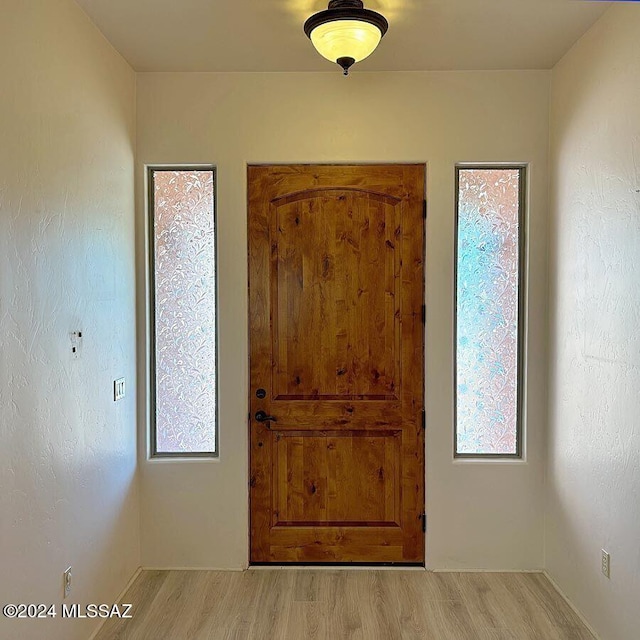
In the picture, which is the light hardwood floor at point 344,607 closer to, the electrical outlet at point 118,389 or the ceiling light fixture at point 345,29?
the electrical outlet at point 118,389

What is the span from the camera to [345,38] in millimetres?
2234

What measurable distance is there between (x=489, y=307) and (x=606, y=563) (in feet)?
4.49

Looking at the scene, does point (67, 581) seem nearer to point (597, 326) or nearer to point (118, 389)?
point (118, 389)

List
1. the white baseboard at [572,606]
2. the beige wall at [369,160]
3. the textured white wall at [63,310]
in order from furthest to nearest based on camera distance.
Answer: the beige wall at [369,160] → the white baseboard at [572,606] → the textured white wall at [63,310]

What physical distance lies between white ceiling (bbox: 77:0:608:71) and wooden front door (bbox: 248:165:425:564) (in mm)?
570

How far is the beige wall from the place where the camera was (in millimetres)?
2969

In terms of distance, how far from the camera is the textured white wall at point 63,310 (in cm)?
184

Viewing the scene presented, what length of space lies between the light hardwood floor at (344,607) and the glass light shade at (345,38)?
259 cm

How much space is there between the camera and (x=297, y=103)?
2979mm

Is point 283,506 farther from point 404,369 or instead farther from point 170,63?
point 170,63

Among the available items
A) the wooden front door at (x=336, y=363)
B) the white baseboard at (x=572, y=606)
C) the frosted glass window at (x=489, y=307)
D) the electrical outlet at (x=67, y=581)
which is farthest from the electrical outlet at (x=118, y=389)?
the white baseboard at (x=572, y=606)

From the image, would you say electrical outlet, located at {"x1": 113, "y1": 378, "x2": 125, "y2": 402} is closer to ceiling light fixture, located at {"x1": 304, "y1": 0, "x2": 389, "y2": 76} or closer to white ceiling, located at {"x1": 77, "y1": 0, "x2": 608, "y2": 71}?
white ceiling, located at {"x1": 77, "y1": 0, "x2": 608, "y2": 71}

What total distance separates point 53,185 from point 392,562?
259 cm

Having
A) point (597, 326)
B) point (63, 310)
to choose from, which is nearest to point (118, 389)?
point (63, 310)
